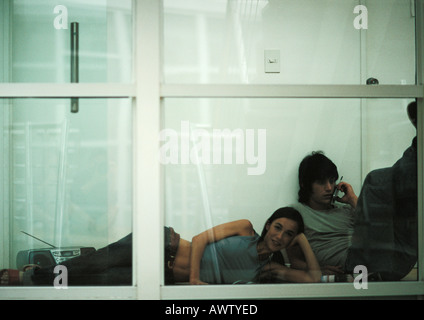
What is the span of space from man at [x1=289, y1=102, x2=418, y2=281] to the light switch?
33.1 inches

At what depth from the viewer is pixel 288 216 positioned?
2676mm

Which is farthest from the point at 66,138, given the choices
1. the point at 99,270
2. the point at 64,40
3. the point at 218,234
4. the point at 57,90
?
the point at 218,234

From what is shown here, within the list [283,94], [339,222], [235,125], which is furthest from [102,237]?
[339,222]

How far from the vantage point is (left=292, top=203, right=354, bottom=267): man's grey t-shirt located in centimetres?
241

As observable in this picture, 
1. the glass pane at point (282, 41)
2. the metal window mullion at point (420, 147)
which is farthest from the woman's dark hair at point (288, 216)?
the glass pane at point (282, 41)

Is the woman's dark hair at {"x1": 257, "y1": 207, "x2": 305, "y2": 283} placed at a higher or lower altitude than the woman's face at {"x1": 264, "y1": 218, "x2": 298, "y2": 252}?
higher

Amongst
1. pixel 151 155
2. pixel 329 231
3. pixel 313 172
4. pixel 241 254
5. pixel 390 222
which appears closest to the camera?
pixel 151 155

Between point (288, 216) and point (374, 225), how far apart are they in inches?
20.8

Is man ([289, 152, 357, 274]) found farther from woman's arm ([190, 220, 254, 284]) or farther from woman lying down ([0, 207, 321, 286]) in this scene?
woman's arm ([190, 220, 254, 284])

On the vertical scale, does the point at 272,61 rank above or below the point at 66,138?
above

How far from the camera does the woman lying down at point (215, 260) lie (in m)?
2.16

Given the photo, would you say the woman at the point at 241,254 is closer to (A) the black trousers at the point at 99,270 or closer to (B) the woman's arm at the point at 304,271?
(B) the woman's arm at the point at 304,271

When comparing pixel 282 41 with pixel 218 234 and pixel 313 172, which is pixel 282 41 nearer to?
pixel 313 172

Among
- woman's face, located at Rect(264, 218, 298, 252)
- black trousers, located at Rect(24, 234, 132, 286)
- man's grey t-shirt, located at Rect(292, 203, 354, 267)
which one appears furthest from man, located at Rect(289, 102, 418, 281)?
black trousers, located at Rect(24, 234, 132, 286)
